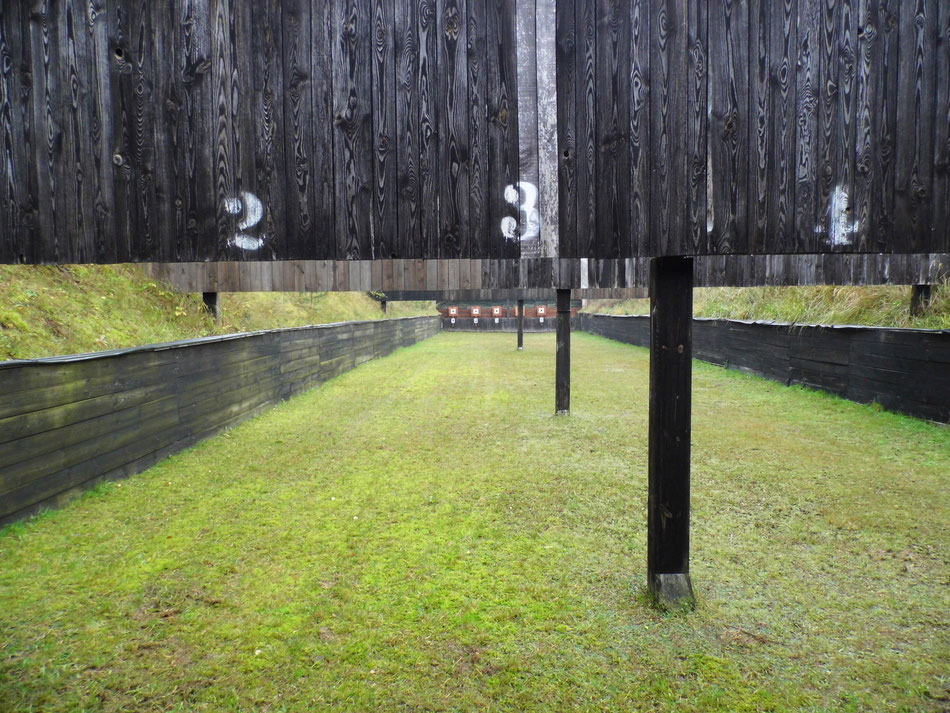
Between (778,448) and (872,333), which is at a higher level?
(872,333)

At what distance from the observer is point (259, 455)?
22.6 feet

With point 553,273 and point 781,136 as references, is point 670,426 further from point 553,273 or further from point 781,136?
point 553,273

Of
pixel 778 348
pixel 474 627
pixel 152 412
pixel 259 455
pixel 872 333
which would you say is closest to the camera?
pixel 474 627

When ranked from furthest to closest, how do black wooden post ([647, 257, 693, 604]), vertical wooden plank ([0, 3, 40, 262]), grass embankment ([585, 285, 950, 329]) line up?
grass embankment ([585, 285, 950, 329])
black wooden post ([647, 257, 693, 604])
vertical wooden plank ([0, 3, 40, 262])

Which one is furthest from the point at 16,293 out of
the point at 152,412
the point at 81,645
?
the point at 81,645

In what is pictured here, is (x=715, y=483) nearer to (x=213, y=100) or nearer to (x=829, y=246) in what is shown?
(x=829, y=246)

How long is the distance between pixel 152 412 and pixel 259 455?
1.30 meters

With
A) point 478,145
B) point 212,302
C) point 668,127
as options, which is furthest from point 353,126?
point 212,302

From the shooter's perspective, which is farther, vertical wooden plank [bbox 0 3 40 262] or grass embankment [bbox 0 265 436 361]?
grass embankment [bbox 0 265 436 361]

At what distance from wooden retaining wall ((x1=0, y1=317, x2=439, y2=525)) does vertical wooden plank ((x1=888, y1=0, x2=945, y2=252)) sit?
592 cm

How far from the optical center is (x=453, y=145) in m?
2.88

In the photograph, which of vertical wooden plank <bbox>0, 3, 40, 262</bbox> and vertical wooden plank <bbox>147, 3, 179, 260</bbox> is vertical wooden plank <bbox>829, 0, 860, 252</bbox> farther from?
vertical wooden plank <bbox>0, 3, 40, 262</bbox>

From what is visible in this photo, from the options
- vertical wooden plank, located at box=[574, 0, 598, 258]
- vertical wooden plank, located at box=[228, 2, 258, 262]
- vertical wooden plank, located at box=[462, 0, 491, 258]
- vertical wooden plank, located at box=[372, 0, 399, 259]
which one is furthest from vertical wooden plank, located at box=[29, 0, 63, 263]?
vertical wooden plank, located at box=[574, 0, 598, 258]

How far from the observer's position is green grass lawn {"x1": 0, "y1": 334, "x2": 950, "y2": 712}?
268cm
